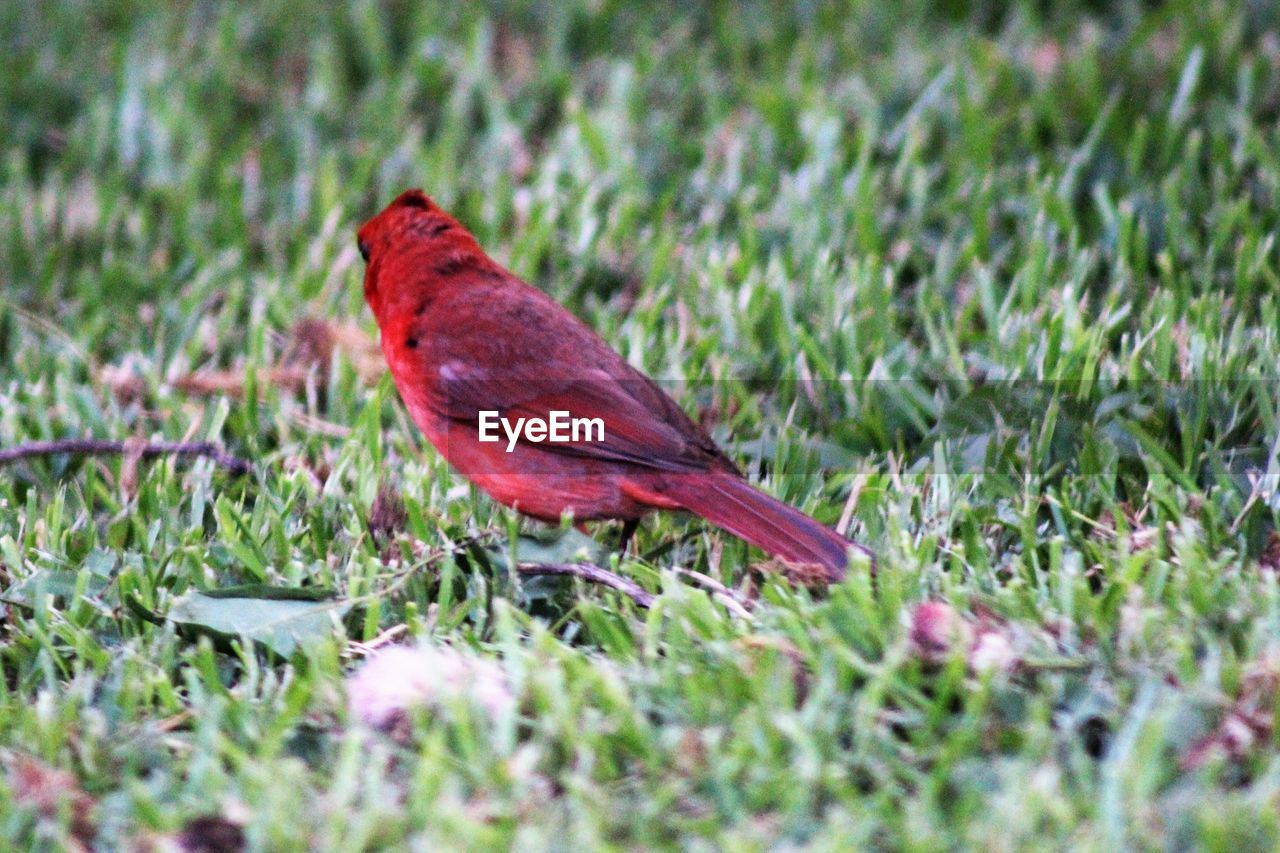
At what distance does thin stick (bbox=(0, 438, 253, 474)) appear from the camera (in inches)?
158

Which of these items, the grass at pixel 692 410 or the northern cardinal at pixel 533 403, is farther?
the northern cardinal at pixel 533 403

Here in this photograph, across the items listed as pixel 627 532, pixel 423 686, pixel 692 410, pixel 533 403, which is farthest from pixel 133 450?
pixel 423 686

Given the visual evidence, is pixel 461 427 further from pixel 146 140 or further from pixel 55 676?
pixel 146 140

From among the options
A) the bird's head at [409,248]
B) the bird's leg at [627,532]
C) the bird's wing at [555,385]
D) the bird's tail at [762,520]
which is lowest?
the bird's leg at [627,532]

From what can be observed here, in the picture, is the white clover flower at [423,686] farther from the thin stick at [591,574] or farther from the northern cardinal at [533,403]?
the northern cardinal at [533,403]

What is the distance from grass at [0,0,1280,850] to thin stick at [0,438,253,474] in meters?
0.08

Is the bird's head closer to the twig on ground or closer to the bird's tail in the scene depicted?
the bird's tail

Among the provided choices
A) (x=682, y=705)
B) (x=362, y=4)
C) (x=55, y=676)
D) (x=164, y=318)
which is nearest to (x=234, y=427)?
(x=164, y=318)

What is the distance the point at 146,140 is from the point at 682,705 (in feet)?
13.6

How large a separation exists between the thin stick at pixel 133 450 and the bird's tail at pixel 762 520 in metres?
1.17

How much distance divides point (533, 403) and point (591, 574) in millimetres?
633

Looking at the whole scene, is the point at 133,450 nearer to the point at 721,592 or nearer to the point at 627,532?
the point at 627,532

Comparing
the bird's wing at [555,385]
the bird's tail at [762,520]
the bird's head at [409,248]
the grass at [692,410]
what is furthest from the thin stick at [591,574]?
the bird's head at [409,248]

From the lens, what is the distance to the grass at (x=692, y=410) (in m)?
2.58
